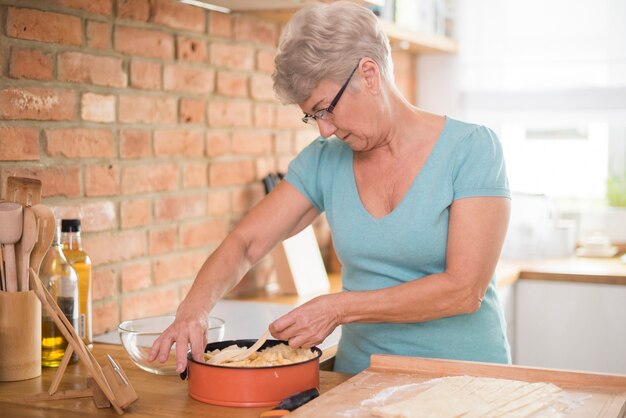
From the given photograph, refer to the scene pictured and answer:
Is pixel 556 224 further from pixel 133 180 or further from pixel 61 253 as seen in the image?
pixel 61 253

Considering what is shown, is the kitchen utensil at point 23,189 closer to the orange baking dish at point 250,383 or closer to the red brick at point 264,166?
the orange baking dish at point 250,383

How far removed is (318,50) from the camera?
5.42ft

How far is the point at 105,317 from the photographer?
211cm

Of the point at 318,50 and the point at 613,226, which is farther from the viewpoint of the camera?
the point at 613,226

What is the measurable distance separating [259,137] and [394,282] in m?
1.09

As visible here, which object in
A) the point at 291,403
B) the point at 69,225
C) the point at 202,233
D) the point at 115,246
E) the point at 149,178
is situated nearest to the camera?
the point at 291,403

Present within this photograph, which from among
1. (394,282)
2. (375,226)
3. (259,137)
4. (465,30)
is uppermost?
(465,30)

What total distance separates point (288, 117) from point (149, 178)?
0.80 m

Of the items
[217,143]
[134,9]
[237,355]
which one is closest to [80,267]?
[237,355]

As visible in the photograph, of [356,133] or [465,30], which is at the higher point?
[465,30]

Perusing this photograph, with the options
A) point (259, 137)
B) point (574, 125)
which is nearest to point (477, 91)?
point (574, 125)

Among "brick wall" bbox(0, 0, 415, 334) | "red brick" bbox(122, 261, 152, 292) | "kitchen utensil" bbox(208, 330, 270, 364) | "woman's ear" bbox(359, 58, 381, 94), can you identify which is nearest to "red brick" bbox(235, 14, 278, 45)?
"brick wall" bbox(0, 0, 415, 334)

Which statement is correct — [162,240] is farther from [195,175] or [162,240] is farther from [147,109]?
[147,109]

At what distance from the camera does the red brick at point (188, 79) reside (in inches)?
90.7
